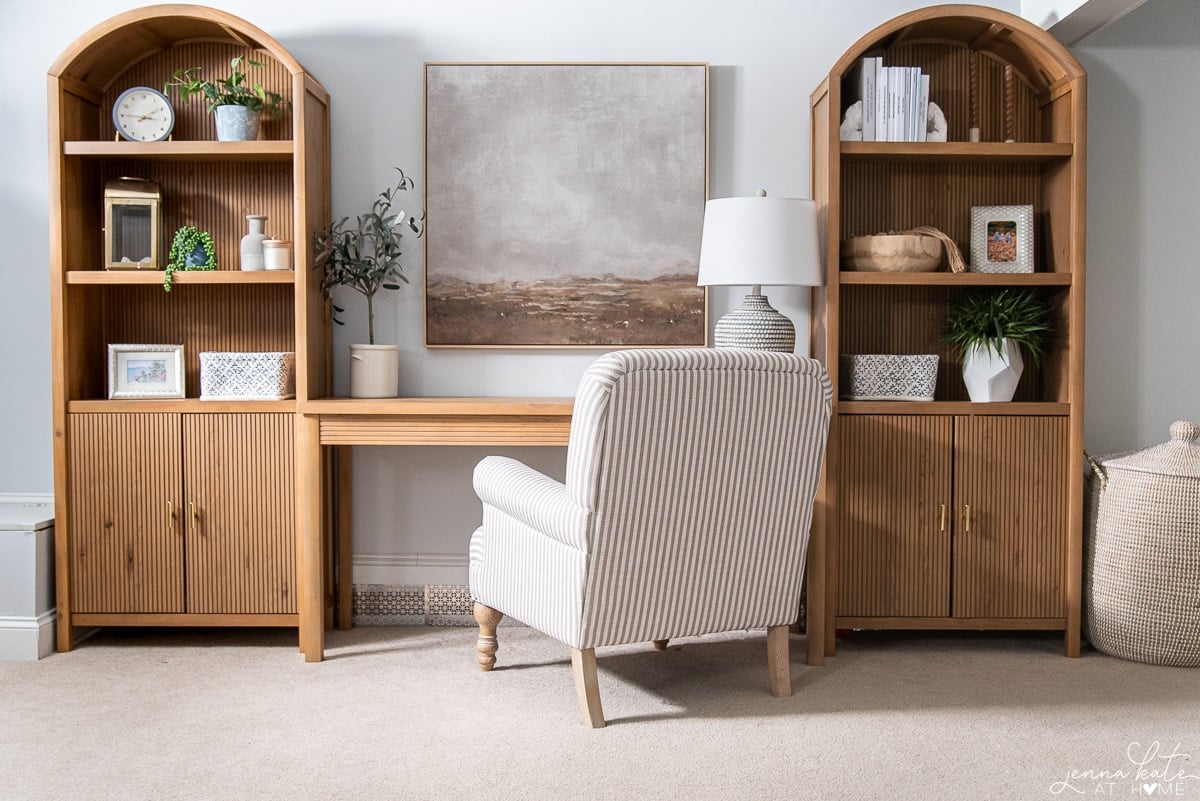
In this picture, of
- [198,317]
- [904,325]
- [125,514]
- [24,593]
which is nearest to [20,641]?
[24,593]

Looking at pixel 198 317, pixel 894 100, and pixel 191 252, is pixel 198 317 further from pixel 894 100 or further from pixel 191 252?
pixel 894 100

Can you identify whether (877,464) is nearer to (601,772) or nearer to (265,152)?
(601,772)

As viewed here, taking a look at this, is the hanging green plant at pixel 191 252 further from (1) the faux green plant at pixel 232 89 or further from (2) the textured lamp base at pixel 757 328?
(2) the textured lamp base at pixel 757 328

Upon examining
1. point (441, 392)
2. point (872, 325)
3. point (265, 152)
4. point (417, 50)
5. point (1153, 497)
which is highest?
point (417, 50)

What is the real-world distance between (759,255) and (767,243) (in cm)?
4

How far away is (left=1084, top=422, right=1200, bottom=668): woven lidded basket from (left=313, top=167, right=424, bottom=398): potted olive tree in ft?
7.36

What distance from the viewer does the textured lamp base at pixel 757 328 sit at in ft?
10.2

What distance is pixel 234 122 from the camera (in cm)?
317

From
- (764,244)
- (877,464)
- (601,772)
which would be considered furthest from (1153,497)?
(601,772)

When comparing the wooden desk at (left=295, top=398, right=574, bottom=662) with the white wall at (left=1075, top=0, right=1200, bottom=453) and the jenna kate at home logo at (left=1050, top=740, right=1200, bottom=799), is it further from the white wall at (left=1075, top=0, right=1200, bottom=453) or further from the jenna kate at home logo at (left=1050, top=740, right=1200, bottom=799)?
the white wall at (left=1075, top=0, right=1200, bottom=453)

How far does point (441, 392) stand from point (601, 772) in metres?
1.61

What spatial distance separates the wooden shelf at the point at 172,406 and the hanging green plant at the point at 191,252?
369mm

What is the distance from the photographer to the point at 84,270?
324 centimetres

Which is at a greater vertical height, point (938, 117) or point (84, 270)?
point (938, 117)
